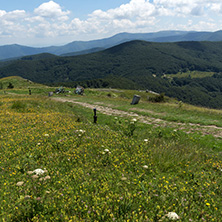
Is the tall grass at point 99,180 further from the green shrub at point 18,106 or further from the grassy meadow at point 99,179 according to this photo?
the green shrub at point 18,106

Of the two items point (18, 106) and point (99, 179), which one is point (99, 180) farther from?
point (18, 106)

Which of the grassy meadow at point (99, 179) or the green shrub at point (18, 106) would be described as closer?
the grassy meadow at point (99, 179)

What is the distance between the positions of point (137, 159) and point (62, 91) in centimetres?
4167

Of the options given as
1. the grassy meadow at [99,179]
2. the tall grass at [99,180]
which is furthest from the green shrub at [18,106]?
the tall grass at [99,180]

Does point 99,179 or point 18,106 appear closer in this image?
point 99,179

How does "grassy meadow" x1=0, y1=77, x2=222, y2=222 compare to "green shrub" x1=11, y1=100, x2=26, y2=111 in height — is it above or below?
below

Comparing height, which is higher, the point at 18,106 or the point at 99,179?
the point at 18,106

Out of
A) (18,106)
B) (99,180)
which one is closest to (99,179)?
(99,180)

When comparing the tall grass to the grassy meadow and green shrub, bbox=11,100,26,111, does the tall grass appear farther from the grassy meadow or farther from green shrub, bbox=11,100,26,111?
green shrub, bbox=11,100,26,111

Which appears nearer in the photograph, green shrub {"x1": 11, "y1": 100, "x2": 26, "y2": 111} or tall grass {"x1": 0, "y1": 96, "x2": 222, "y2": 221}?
tall grass {"x1": 0, "y1": 96, "x2": 222, "y2": 221}

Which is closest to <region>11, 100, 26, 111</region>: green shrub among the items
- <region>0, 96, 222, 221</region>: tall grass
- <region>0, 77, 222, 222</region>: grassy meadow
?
<region>0, 77, 222, 222</region>: grassy meadow

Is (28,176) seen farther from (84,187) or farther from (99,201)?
(99,201)

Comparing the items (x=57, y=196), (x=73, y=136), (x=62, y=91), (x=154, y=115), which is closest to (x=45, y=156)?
(x=73, y=136)

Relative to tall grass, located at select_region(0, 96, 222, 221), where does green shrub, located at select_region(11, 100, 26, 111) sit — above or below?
above
